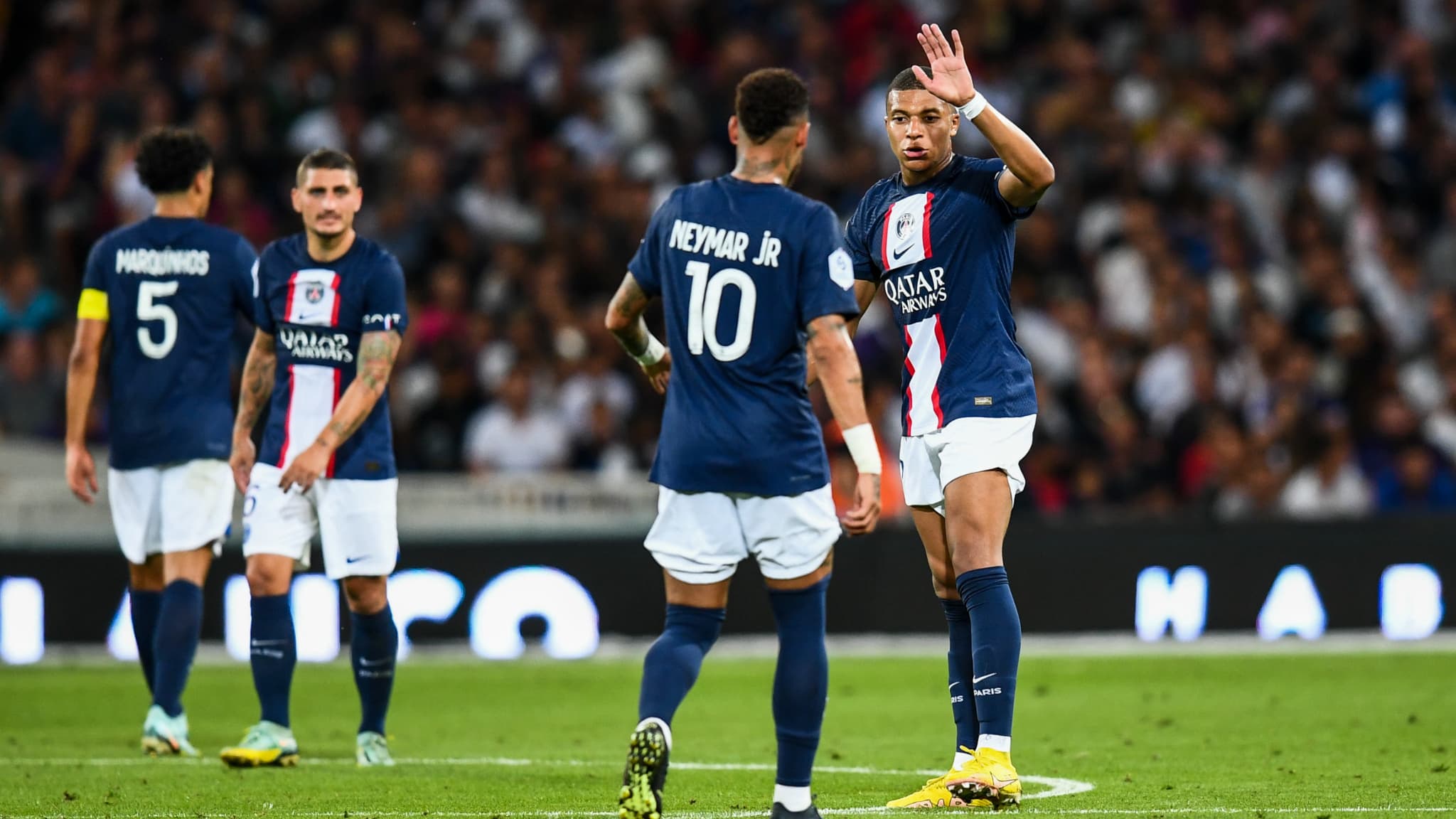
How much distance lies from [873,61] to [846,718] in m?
10.6

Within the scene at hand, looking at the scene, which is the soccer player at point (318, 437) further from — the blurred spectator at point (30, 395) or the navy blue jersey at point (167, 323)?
the blurred spectator at point (30, 395)

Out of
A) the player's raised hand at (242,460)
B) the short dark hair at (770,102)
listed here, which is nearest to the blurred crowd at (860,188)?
the player's raised hand at (242,460)

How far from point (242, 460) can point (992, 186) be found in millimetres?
3432

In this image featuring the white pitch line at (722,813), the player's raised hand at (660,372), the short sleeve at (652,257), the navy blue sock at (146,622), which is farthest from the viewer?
the navy blue sock at (146,622)

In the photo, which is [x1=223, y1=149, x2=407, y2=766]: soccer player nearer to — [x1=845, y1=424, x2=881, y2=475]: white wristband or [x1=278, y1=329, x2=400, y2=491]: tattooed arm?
[x1=278, y1=329, x2=400, y2=491]: tattooed arm

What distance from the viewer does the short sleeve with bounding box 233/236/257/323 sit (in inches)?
363

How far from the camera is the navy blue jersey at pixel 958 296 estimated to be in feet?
23.2

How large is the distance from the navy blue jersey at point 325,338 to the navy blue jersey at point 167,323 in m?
0.82

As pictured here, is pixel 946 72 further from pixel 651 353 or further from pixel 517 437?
pixel 517 437

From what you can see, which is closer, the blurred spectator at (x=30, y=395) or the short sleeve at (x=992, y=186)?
the short sleeve at (x=992, y=186)

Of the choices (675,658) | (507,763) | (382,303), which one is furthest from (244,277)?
(675,658)

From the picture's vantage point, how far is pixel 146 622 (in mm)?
9406

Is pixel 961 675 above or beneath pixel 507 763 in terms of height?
above

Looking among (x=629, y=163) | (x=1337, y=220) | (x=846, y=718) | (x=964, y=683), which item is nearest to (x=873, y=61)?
(x=629, y=163)
